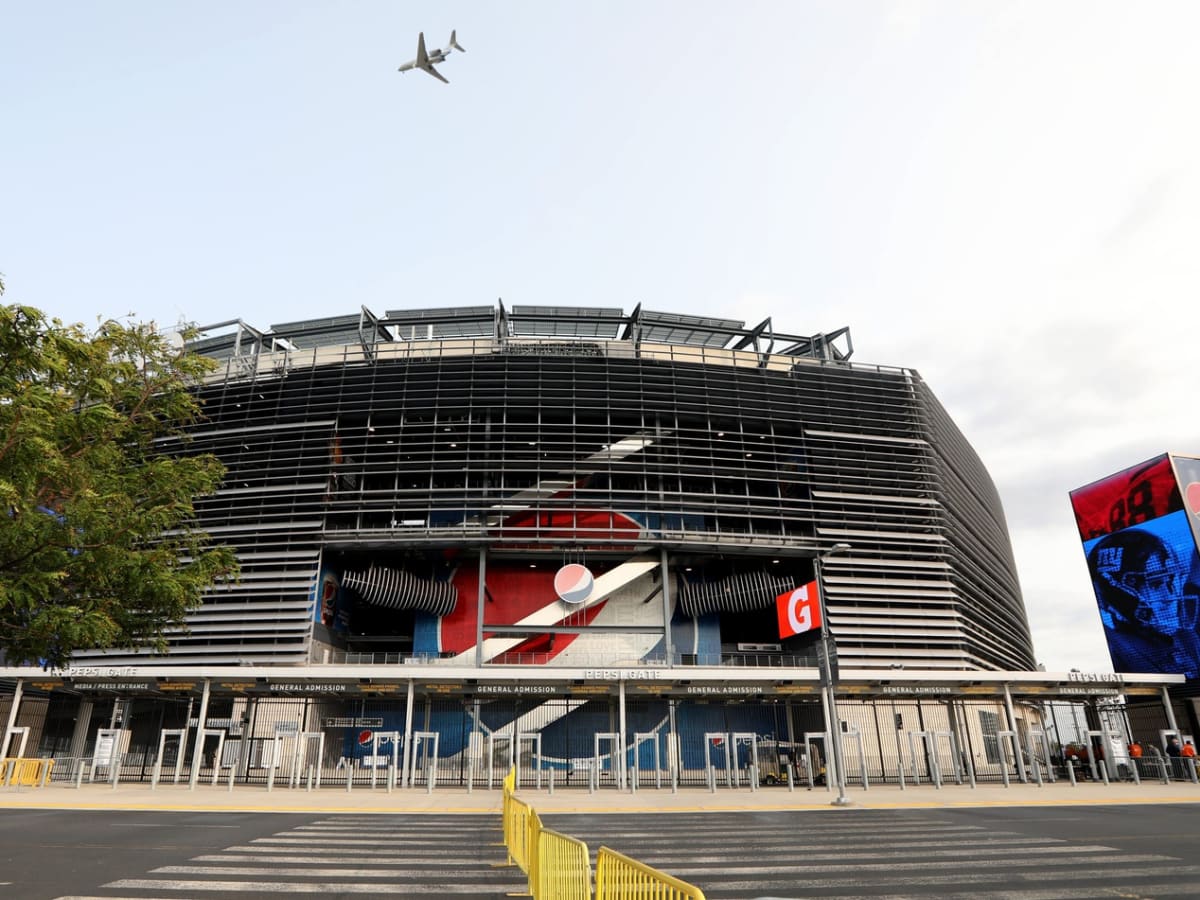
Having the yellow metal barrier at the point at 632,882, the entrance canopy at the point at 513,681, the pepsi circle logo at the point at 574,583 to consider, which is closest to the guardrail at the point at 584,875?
the yellow metal barrier at the point at 632,882

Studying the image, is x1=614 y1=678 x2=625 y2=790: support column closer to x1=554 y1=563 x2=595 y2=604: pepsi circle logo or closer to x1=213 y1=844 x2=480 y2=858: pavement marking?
x1=554 y1=563 x2=595 y2=604: pepsi circle logo

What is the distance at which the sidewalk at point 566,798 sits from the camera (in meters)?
19.2

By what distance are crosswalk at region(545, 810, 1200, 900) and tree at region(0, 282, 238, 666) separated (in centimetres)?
834

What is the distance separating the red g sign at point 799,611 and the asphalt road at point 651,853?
15.3 metres

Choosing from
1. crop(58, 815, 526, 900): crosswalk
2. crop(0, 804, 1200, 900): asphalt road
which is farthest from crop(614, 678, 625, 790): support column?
crop(58, 815, 526, 900): crosswalk

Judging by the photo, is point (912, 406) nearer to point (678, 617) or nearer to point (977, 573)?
point (977, 573)

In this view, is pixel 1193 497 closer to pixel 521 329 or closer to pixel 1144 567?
pixel 1144 567

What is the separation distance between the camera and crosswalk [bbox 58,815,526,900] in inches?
336

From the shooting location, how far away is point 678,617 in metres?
43.2

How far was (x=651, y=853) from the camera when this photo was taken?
37.8ft

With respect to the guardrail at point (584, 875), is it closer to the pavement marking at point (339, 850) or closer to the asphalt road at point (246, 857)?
the asphalt road at point (246, 857)

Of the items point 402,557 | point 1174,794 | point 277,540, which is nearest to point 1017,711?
point 1174,794

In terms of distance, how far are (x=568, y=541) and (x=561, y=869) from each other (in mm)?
30237

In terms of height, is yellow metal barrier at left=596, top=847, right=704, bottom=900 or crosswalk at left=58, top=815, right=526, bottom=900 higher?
yellow metal barrier at left=596, top=847, right=704, bottom=900
